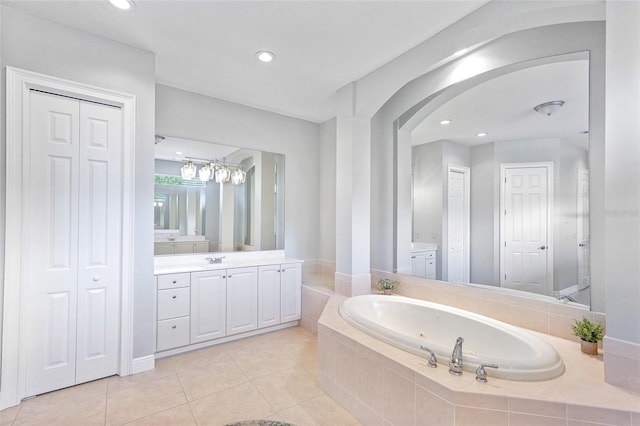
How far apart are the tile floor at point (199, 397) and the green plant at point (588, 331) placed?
4.88 feet

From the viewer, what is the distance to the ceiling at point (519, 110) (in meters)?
2.07

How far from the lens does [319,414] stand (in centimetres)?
203

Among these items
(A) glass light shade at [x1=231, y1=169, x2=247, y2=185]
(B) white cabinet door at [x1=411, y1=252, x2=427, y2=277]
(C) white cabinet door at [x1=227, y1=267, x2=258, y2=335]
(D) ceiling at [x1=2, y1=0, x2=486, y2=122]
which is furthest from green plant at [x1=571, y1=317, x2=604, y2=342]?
(A) glass light shade at [x1=231, y1=169, x2=247, y2=185]

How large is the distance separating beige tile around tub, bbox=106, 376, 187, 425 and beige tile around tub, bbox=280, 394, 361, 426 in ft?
2.68

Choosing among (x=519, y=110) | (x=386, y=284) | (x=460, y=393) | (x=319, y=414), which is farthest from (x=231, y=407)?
(x=519, y=110)

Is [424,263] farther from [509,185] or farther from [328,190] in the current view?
[328,190]

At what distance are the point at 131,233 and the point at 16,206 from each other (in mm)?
717

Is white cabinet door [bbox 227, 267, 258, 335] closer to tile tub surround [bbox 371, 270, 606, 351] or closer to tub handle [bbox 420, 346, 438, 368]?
tile tub surround [bbox 371, 270, 606, 351]

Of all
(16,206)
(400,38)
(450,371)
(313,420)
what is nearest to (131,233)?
(16,206)

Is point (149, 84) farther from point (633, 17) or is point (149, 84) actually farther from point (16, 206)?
point (633, 17)

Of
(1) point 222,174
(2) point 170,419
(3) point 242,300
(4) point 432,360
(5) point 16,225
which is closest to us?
(4) point 432,360

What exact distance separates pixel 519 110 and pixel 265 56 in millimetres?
2216

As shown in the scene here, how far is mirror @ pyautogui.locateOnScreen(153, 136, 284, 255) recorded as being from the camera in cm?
330

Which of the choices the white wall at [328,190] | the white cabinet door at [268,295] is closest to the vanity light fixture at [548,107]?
the white wall at [328,190]
